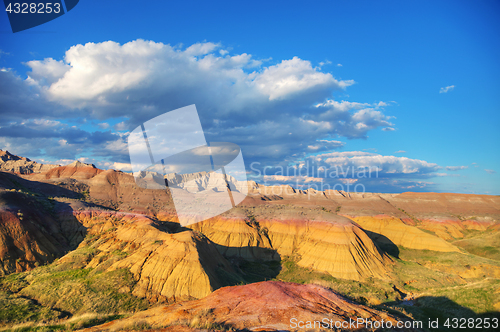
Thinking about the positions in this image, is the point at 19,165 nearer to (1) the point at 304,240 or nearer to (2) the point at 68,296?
(2) the point at 68,296

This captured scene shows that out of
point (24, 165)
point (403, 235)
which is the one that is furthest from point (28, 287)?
point (24, 165)

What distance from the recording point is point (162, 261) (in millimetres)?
27500

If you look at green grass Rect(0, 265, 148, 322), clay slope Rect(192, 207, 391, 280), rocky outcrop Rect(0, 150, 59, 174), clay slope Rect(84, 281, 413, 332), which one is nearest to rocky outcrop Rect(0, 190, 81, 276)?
green grass Rect(0, 265, 148, 322)

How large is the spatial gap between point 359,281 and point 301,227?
746 inches

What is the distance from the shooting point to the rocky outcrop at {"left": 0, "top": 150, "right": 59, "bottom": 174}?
10212 cm

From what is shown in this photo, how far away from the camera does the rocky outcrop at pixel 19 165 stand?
102125 millimetres

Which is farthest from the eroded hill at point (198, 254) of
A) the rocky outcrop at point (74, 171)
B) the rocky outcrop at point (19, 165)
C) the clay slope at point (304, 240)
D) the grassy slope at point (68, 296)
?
the rocky outcrop at point (19, 165)

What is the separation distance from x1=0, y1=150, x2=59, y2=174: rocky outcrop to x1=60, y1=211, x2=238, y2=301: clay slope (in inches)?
3882

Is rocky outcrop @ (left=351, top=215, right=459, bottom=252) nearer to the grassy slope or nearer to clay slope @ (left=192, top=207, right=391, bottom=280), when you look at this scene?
clay slope @ (left=192, top=207, right=391, bottom=280)

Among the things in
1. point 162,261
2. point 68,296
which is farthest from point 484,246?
point 68,296

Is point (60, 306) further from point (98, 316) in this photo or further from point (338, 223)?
point (338, 223)

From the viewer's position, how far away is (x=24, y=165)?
10412cm

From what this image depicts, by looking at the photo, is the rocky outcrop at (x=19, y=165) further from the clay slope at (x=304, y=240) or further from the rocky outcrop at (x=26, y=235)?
the clay slope at (x=304, y=240)

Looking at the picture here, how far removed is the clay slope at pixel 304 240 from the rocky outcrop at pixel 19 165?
86.9 meters
